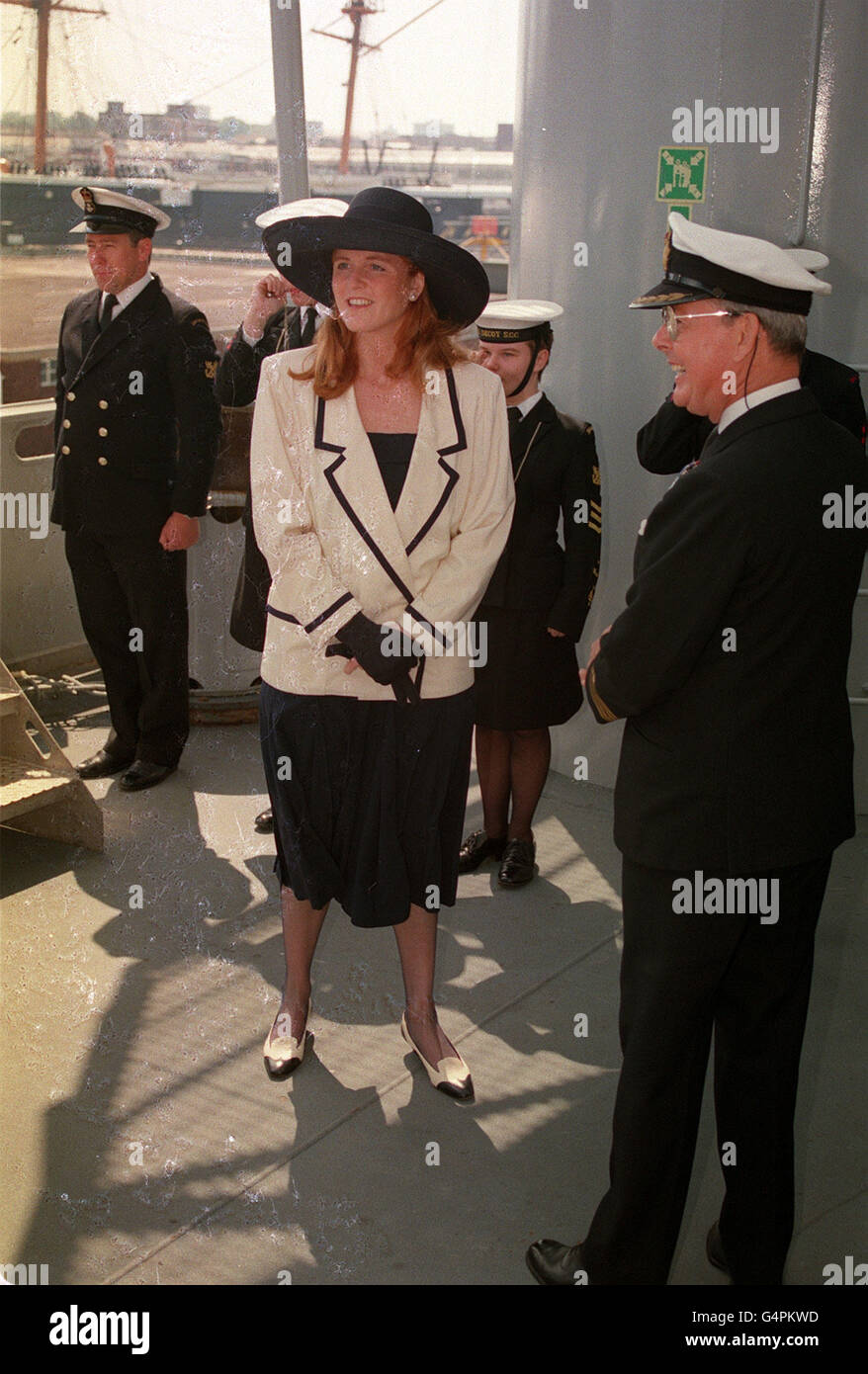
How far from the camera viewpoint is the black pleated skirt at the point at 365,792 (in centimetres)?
288

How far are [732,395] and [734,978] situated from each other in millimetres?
963

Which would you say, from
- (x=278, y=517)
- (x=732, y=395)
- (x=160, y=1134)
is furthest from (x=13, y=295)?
(x=732, y=395)

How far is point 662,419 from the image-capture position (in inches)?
135

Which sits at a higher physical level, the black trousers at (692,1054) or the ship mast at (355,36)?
the ship mast at (355,36)

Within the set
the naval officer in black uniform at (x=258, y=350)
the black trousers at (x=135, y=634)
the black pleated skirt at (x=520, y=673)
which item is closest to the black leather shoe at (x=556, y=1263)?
the black pleated skirt at (x=520, y=673)

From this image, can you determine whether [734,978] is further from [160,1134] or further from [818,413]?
[160,1134]

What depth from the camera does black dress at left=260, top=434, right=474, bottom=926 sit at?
9.46ft

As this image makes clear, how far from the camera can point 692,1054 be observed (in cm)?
217

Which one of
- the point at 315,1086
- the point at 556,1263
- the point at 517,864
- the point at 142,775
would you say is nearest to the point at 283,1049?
the point at 315,1086

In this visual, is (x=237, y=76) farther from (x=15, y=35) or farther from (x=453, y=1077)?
(x=453, y=1077)

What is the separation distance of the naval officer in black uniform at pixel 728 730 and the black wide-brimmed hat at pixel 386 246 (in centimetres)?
67

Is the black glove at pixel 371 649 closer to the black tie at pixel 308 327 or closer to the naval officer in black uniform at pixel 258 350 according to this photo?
the naval officer in black uniform at pixel 258 350

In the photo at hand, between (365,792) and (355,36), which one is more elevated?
(355,36)

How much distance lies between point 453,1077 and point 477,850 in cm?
120
